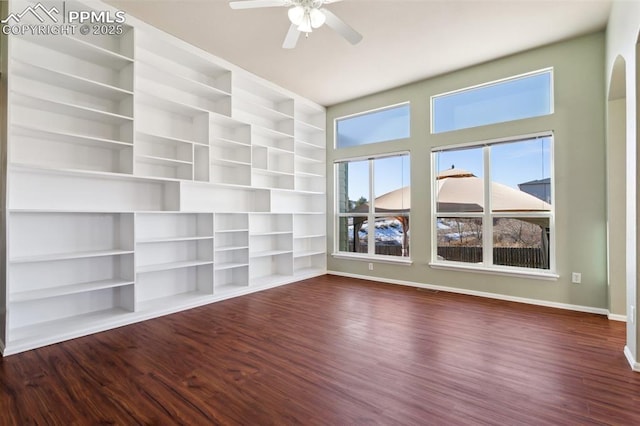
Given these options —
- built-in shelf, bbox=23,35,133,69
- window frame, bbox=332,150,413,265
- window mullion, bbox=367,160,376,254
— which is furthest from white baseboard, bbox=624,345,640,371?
built-in shelf, bbox=23,35,133,69

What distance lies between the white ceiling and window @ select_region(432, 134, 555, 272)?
3.91 ft

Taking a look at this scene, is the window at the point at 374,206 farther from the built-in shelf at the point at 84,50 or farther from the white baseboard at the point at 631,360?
the built-in shelf at the point at 84,50

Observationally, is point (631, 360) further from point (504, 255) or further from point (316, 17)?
point (316, 17)

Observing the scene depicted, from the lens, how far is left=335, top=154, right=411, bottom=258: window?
204 inches

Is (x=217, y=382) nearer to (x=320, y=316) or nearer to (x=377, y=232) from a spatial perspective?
(x=320, y=316)

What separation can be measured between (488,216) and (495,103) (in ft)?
5.03

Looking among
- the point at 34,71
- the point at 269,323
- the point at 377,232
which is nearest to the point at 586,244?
the point at 377,232

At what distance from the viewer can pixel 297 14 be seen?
99.7 inches

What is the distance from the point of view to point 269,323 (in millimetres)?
3277

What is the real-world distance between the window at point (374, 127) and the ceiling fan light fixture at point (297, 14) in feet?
9.52

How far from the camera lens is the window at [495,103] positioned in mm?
3969

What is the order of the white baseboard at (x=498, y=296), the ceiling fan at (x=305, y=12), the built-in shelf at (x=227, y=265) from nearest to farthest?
the ceiling fan at (x=305, y=12)
the white baseboard at (x=498, y=296)
the built-in shelf at (x=227, y=265)

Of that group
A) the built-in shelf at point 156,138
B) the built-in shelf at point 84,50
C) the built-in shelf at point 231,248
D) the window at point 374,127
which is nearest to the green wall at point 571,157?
the window at point 374,127

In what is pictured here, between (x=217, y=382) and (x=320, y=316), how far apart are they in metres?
1.53
